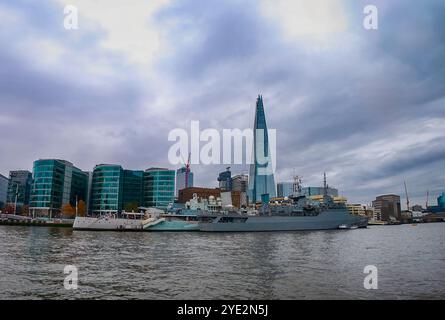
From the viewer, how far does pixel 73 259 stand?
3053cm

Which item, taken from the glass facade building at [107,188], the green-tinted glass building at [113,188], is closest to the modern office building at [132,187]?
the green-tinted glass building at [113,188]

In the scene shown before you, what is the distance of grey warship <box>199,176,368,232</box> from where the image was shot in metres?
100

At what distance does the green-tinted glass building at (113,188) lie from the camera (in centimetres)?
16875

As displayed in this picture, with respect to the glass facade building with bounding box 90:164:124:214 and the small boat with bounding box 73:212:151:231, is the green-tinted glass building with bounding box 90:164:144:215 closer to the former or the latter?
the glass facade building with bounding box 90:164:124:214

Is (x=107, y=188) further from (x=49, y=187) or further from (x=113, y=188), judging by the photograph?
(x=49, y=187)

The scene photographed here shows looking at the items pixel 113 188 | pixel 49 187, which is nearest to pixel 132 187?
pixel 113 188

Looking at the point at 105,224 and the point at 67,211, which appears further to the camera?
the point at 67,211

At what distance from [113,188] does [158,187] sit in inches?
916

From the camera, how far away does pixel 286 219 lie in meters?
105

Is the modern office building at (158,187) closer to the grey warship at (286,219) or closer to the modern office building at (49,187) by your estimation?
the modern office building at (49,187)

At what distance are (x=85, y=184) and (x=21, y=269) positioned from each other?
17080cm

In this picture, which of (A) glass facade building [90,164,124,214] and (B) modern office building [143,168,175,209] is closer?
(A) glass facade building [90,164,124,214]

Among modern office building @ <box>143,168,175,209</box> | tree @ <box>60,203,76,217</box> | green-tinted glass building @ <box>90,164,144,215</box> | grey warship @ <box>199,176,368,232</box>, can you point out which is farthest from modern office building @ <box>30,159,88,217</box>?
grey warship @ <box>199,176,368,232</box>
